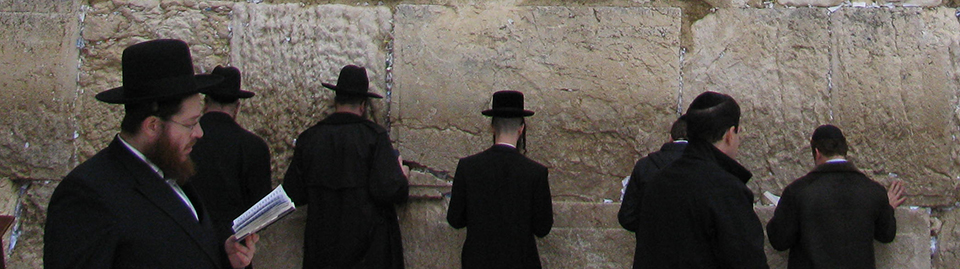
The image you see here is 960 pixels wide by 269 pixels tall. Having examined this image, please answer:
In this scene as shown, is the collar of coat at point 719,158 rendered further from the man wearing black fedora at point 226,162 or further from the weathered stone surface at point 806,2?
the man wearing black fedora at point 226,162

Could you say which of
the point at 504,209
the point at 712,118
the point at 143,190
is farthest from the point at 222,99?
the point at 712,118

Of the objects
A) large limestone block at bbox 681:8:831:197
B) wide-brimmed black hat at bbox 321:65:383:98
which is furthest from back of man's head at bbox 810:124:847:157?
wide-brimmed black hat at bbox 321:65:383:98

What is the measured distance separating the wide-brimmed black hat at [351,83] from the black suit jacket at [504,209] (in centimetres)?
66

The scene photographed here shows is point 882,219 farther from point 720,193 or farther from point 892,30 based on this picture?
point 720,193

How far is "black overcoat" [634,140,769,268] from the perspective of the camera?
3.03m

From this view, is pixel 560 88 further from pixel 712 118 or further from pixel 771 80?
pixel 712 118

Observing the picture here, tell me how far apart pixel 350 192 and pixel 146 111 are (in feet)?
5.96

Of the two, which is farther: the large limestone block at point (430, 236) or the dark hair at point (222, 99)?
the large limestone block at point (430, 236)

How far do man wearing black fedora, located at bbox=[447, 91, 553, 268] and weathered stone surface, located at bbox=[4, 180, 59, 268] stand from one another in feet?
7.35

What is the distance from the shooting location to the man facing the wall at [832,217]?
3939mm

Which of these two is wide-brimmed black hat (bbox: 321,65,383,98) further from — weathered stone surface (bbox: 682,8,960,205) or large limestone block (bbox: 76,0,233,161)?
weathered stone surface (bbox: 682,8,960,205)

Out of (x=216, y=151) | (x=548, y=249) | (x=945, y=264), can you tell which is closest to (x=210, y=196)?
(x=216, y=151)

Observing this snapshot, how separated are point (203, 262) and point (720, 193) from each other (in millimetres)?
1672

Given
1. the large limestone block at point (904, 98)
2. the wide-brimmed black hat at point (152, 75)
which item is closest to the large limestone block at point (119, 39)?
the wide-brimmed black hat at point (152, 75)
